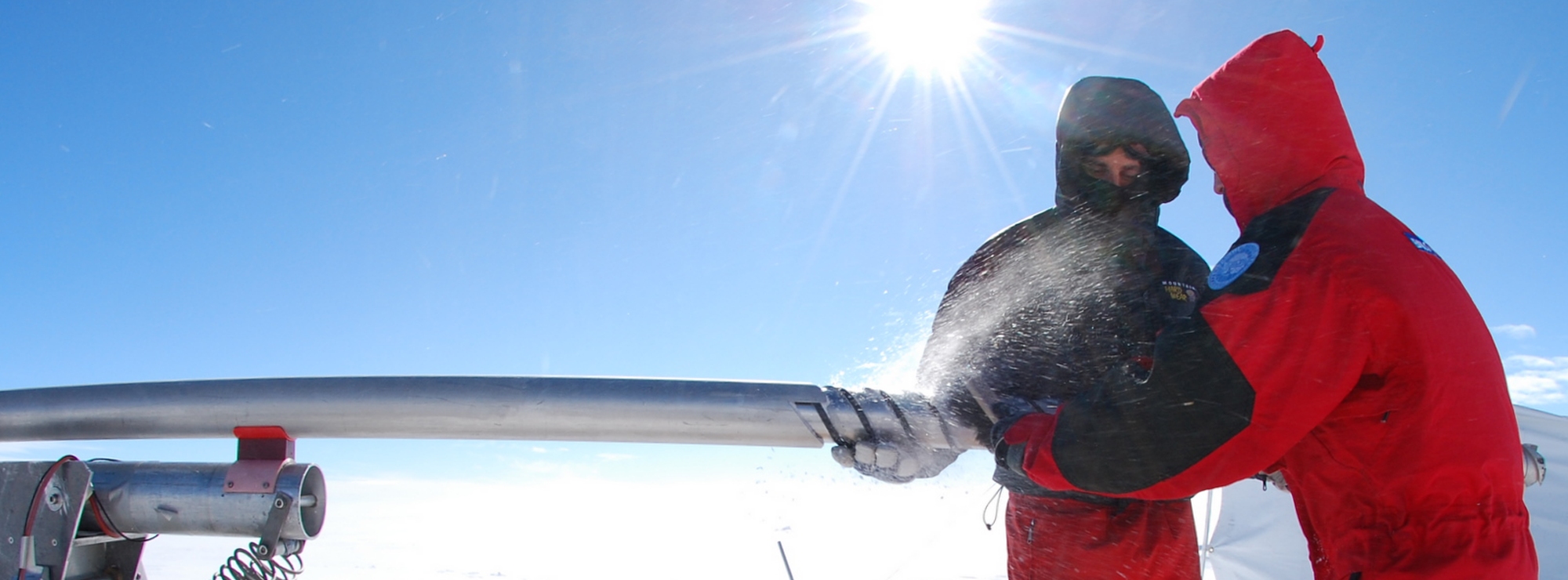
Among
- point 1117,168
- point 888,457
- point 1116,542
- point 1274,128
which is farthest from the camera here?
point 1117,168

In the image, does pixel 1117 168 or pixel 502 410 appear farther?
pixel 1117 168

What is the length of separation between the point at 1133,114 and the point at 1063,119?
23 cm

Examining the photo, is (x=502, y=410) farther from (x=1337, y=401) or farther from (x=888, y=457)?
(x=1337, y=401)

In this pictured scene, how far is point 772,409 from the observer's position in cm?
172

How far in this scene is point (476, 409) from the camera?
5.97 feet

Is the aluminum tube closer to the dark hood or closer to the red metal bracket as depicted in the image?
the red metal bracket

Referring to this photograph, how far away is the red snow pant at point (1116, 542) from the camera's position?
1995mm

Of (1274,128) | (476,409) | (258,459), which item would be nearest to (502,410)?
(476,409)

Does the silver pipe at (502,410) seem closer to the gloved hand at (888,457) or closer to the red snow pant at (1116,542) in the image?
the gloved hand at (888,457)

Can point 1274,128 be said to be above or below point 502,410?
above

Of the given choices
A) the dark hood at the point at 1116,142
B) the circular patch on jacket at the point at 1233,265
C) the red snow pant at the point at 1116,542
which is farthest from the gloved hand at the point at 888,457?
the dark hood at the point at 1116,142

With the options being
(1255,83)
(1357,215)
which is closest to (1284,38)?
(1255,83)

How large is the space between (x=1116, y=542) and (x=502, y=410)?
1.57 m

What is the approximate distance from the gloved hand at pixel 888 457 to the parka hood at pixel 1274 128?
2.82ft
